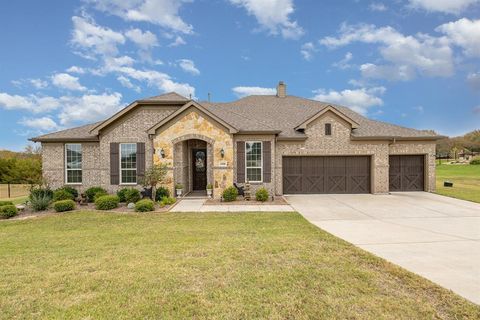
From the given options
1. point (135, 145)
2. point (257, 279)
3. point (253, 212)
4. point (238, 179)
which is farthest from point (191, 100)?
point (257, 279)

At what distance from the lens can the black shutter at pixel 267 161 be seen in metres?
14.6

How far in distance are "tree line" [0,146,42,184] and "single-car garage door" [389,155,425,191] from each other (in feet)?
68.6

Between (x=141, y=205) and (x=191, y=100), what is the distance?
6127 mm

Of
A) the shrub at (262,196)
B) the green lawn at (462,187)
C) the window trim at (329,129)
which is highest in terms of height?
the window trim at (329,129)

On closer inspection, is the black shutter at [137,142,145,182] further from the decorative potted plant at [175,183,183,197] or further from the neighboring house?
the decorative potted plant at [175,183,183,197]

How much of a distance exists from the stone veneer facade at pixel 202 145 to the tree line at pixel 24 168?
892 mm

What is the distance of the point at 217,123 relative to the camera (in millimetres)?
13969

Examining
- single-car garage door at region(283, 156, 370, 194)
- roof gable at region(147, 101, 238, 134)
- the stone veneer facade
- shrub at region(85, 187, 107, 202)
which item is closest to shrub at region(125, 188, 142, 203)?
the stone veneer facade

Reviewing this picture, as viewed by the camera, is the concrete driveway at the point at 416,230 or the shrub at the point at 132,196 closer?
the concrete driveway at the point at 416,230

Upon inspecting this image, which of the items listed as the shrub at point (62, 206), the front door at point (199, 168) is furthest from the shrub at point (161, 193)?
the shrub at point (62, 206)

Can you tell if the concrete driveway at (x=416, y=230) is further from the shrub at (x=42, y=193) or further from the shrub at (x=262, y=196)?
the shrub at (x=42, y=193)

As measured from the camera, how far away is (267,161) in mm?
14602

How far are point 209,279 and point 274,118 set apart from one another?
47.3ft

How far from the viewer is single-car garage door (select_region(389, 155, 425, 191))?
55.1 ft
